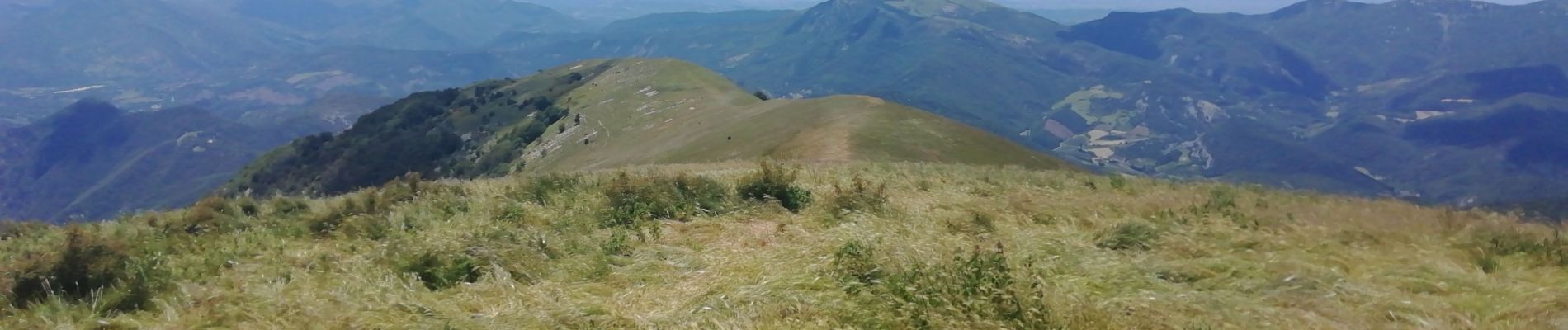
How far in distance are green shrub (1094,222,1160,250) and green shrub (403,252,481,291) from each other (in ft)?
22.9

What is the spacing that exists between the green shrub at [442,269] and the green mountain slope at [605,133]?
94.8 ft

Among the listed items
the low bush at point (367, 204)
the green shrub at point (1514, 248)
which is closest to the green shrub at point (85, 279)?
the low bush at point (367, 204)

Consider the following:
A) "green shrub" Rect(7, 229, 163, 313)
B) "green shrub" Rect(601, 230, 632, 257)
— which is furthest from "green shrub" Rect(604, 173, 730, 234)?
"green shrub" Rect(7, 229, 163, 313)

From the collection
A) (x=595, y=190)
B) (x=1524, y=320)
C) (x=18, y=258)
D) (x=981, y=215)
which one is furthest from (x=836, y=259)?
(x=18, y=258)

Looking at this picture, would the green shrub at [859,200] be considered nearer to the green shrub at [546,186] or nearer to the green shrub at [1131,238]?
the green shrub at [1131,238]

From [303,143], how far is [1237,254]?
15022 centimetres

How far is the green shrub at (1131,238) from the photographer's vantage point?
9414mm

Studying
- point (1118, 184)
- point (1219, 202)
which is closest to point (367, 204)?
point (1219, 202)

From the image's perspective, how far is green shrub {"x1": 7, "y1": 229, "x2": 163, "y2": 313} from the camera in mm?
7434

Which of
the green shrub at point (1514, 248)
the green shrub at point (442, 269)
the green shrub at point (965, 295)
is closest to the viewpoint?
the green shrub at point (965, 295)

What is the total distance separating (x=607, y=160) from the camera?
63.9m

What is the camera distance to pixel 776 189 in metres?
13.4

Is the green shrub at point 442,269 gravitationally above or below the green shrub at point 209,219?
above

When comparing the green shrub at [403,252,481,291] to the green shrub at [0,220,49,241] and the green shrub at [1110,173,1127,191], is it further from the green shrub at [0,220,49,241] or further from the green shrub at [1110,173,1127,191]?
the green shrub at [1110,173,1127,191]
